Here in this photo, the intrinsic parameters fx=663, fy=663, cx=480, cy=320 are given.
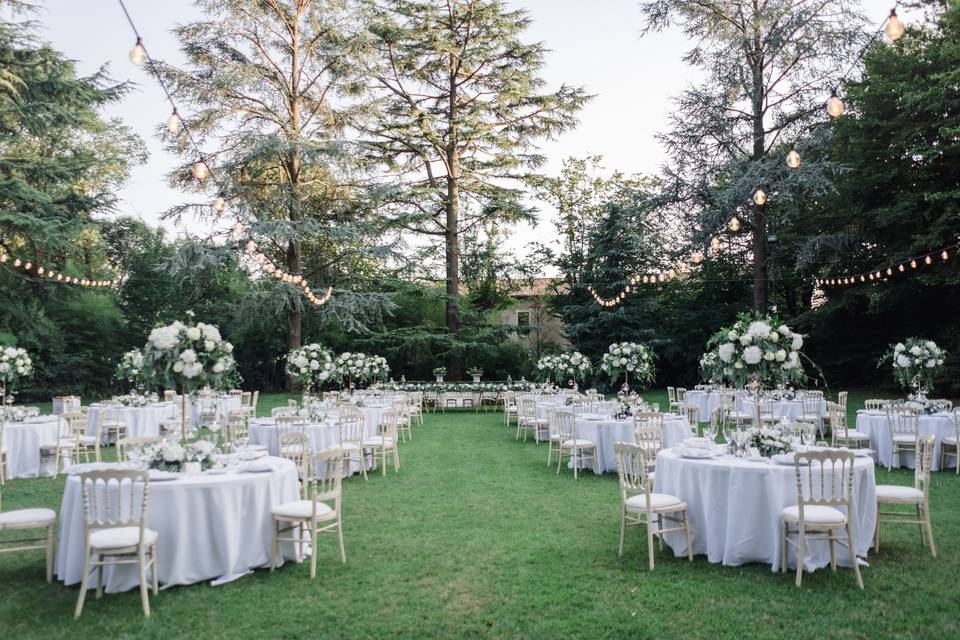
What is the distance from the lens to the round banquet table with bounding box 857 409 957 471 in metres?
10.5

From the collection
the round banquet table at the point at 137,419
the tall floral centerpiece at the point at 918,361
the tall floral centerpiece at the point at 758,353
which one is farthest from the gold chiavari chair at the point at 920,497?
the round banquet table at the point at 137,419

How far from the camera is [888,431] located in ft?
35.4

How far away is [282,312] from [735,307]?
18.8 m

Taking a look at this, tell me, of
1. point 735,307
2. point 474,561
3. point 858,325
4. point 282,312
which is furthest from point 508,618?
point 735,307

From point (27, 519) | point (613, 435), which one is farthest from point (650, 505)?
point (27, 519)

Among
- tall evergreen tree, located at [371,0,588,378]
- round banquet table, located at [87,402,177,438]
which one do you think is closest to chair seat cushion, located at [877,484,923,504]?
round banquet table, located at [87,402,177,438]

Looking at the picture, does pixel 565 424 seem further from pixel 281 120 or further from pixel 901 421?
pixel 281 120

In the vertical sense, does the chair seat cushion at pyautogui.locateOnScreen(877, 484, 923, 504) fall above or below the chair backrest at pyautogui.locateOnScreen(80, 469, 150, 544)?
below

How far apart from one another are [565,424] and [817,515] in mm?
6248

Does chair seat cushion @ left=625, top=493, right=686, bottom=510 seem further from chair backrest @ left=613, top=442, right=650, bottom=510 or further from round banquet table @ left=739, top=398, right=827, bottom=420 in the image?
round banquet table @ left=739, top=398, right=827, bottom=420

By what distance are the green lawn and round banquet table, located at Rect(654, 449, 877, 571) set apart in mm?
158

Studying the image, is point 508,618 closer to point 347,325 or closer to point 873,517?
point 873,517

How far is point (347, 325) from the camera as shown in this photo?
81.4 feet

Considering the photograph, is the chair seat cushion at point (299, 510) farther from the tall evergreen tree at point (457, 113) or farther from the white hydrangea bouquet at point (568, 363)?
the tall evergreen tree at point (457, 113)
